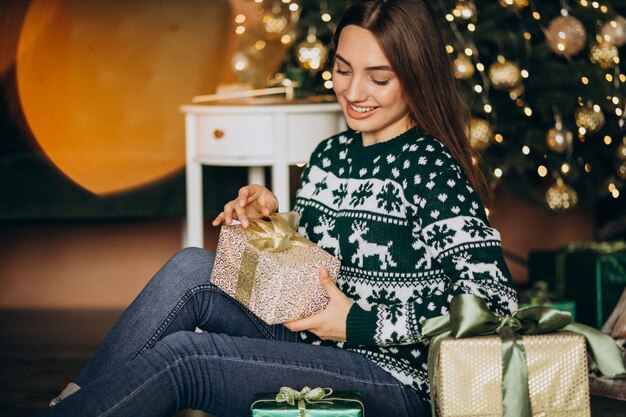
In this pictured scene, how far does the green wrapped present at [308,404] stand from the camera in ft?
4.50

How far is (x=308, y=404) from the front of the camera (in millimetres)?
1395

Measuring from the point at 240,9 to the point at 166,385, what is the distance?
241 centimetres

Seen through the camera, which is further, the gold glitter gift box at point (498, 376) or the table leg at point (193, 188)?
the table leg at point (193, 188)

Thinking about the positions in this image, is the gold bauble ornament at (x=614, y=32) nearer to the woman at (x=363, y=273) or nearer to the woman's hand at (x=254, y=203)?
the woman at (x=363, y=273)

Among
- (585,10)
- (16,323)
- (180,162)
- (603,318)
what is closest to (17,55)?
(180,162)

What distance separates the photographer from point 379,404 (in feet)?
5.07

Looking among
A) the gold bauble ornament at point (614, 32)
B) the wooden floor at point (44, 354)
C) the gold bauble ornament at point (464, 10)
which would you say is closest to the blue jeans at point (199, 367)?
the wooden floor at point (44, 354)

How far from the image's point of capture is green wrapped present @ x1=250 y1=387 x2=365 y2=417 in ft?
4.50

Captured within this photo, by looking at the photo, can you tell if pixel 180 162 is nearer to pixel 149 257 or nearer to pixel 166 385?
pixel 149 257

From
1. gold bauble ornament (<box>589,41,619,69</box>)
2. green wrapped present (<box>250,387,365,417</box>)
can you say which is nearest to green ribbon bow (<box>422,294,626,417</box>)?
green wrapped present (<box>250,387,365,417</box>)

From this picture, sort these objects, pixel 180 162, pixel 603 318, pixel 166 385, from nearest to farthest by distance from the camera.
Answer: pixel 166 385 → pixel 603 318 → pixel 180 162

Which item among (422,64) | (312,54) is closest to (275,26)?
(312,54)

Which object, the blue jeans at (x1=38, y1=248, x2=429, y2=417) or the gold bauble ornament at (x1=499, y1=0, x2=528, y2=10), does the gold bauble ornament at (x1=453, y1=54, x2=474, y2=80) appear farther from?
the blue jeans at (x1=38, y1=248, x2=429, y2=417)

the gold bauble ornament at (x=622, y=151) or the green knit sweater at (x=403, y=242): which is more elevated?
the gold bauble ornament at (x=622, y=151)
